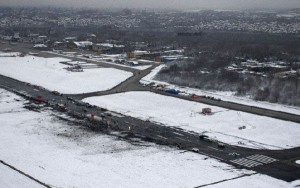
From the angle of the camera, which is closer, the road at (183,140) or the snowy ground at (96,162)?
the snowy ground at (96,162)

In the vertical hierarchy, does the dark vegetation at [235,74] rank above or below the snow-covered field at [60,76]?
above

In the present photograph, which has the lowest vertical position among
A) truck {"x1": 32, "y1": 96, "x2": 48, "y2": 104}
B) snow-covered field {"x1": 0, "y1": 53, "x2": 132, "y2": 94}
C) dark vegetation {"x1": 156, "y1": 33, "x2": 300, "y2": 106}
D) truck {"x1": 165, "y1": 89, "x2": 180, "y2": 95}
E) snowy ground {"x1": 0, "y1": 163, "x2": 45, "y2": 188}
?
snow-covered field {"x1": 0, "y1": 53, "x2": 132, "y2": 94}

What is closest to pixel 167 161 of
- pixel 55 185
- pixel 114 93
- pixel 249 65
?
pixel 55 185

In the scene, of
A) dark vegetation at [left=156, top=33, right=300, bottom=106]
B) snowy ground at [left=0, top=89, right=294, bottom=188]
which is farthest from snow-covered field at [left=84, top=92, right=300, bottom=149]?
dark vegetation at [left=156, top=33, right=300, bottom=106]

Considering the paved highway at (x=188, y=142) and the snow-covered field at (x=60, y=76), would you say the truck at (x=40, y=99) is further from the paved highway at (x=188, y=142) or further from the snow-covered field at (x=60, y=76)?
Result: the snow-covered field at (x=60, y=76)

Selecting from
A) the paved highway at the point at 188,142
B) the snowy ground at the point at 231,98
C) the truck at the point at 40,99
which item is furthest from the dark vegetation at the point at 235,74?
the truck at the point at 40,99

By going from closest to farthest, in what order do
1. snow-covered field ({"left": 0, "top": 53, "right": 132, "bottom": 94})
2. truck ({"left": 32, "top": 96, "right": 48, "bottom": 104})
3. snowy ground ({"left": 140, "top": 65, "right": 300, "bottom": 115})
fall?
snowy ground ({"left": 140, "top": 65, "right": 300, "bottom": 115}) → truck ({"left": 32, "top": 96, "right": 48, "bottom": 104}) → snow-covered field ({"left": 0, "top": 53, "right": 132, "bottom": 94})

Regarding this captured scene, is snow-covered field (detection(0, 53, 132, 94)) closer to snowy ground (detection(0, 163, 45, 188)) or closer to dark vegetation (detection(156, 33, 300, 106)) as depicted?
dark vegetation (detection(156, 33, 300, 106))

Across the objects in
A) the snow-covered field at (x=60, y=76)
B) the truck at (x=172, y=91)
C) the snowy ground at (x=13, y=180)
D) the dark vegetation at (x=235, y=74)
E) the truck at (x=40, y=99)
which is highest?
the dark vegetation at (x=235, y=74)
